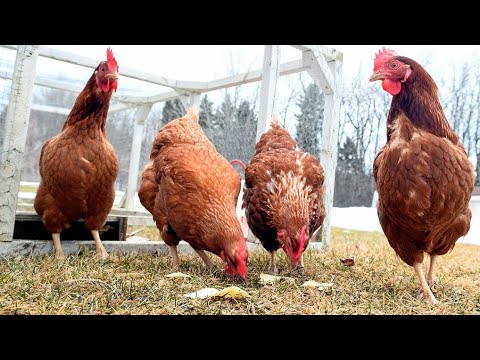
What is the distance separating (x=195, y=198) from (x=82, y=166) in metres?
0.72

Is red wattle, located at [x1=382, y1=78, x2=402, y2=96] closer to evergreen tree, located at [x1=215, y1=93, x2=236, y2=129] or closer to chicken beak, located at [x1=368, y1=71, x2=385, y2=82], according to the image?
chicken beak, located at [x1=368, y1=71, x2=385, y2=82]

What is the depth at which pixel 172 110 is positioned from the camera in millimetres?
6215

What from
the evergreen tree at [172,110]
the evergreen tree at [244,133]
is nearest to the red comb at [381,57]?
the evergreen tree at [244,133]

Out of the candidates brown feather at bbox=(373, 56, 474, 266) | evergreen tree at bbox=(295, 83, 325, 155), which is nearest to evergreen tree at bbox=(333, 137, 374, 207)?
evergreen tree at bbox=(295, 83, 325, 155)

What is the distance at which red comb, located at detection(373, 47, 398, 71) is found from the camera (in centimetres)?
169

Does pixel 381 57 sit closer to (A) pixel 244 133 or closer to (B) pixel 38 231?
(B) pixel 38 231

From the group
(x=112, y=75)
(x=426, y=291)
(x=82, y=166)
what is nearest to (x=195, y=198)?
(x=82, y=166)

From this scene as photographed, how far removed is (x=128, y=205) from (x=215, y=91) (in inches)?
89.8

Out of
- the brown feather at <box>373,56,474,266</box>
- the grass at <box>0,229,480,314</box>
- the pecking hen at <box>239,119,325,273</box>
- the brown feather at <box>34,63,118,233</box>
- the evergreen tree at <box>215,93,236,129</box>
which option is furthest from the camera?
the evergreen tree at <box>215,93,236,129</box>

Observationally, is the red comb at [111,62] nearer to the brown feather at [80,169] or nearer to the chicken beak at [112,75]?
the chicken beak at [112,75]

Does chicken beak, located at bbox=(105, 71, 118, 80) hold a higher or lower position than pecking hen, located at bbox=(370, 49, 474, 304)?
higher

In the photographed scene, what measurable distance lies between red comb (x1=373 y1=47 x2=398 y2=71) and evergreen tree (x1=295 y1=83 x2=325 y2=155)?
1763 millimetres
